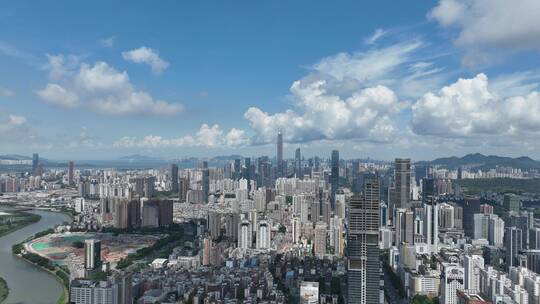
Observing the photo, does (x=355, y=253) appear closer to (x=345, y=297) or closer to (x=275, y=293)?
(x=345, y=297)

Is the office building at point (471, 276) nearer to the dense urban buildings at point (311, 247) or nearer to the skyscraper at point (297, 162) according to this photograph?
the dense urban buildings at point (311, 247)

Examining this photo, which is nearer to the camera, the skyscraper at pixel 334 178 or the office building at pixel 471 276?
the office building at pixel 471 276

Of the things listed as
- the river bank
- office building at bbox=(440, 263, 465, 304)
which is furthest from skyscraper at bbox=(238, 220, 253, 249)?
office building at bbox=(440, 263, 465, 304)

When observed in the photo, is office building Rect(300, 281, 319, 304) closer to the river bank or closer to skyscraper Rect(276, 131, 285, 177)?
the river bank

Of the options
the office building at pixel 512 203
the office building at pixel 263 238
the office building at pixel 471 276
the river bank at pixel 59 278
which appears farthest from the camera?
the office building at pixel 512 203

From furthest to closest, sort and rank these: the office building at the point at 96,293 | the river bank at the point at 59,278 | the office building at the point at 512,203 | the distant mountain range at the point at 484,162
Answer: the distant mountain range at the point at 484,162 → the office building at the point at 512,203 → the river bank at the point at 59,278 → the office building at the point at 96,293

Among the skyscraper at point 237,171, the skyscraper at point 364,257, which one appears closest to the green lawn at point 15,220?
the skyscraper at point 237,171

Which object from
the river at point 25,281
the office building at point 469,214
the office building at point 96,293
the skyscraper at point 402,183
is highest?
the skyscraper at point 402,183
